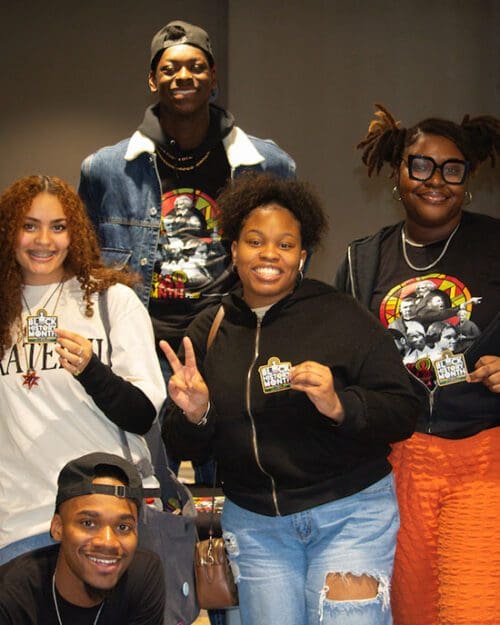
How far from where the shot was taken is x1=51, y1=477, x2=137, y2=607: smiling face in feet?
8.21

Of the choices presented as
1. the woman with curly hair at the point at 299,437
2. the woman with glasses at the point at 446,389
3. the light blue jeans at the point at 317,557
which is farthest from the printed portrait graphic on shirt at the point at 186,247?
the light blue jeans at the point at 317,557

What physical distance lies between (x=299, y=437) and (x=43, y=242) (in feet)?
3.41

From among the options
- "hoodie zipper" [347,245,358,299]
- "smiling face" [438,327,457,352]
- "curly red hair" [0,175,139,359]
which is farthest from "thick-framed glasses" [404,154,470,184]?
"curly red hair" [0,175,139,359]

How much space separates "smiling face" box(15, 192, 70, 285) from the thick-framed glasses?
48.7 inches

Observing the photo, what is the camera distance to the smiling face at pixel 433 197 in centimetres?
314

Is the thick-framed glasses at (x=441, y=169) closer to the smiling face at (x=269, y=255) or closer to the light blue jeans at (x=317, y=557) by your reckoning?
the smiling face at (x=269, y=255)

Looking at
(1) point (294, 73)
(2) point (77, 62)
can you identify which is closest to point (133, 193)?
(1) point (294, 73)

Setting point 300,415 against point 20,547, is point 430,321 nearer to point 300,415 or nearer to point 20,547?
point 300,415

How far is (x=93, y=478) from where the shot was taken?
2.56 meters

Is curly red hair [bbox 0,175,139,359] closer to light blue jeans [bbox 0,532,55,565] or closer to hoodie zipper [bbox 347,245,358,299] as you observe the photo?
light blue jeans [bbox 0,532,55,565]

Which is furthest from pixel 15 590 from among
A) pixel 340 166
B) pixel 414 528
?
pixel 340 166

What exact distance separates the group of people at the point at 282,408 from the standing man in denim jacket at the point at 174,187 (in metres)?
0.24

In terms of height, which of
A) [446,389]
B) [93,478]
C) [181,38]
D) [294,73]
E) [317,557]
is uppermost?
[294,73]

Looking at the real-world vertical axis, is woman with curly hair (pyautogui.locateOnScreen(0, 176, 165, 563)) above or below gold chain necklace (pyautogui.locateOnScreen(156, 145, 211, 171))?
below
